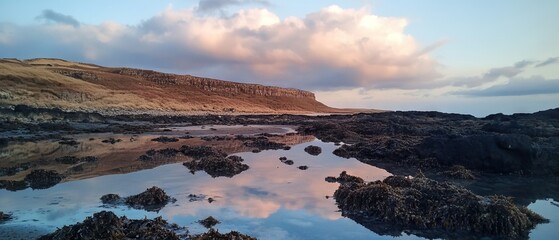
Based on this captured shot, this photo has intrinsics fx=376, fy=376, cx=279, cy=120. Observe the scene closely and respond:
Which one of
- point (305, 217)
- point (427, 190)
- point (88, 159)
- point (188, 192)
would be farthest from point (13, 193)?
point (427, 190)

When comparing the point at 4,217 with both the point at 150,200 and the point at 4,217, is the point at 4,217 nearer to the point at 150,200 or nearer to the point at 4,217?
the point at 4,217

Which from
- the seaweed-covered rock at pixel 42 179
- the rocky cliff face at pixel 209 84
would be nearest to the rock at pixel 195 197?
the seaweed-covered rock at pixel 42 179

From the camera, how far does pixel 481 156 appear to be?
13.6 metres

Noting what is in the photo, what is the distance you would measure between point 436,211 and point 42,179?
33.0 ft

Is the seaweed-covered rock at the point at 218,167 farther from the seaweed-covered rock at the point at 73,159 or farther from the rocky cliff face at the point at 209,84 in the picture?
the rocky cliff face at the point at 209,84

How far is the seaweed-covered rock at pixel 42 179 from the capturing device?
9.80 meters

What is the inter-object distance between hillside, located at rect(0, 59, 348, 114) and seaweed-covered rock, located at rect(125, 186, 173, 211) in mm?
40097

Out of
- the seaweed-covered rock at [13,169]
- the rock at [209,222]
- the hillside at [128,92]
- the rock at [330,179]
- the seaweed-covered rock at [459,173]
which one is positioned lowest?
the seaweed-covered rock at [13,169]

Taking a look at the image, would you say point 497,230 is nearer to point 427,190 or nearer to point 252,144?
point 427,190

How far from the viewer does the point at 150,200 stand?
8.30 m

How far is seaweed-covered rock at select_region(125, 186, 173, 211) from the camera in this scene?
8.12 m

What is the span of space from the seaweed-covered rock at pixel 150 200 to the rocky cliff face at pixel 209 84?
3703 inches

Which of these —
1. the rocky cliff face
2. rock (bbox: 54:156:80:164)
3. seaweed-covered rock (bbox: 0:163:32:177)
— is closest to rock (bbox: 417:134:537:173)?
rock (bbox: 54:156:80:164)

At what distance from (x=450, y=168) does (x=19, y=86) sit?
53.2 meters
